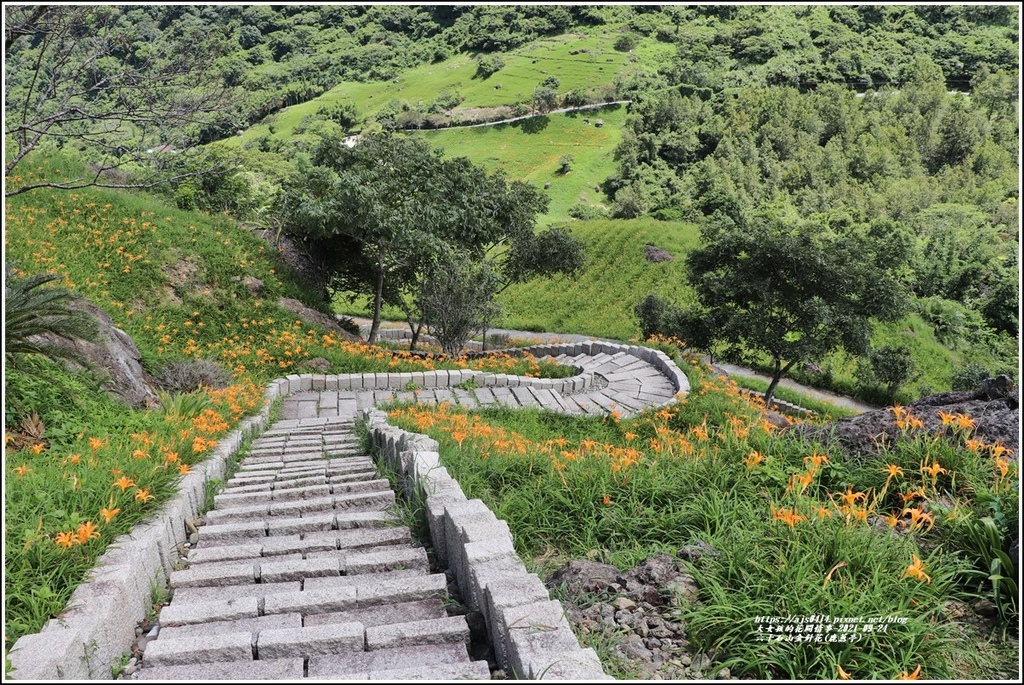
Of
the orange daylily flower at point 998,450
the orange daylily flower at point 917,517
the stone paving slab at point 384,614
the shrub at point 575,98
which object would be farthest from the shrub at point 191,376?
the shrub at point 575,98

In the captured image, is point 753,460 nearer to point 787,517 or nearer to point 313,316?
point 787,517

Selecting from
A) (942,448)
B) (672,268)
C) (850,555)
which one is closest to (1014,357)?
(672,268)

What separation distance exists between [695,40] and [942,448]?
247 ft

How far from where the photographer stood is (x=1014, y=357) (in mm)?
24297

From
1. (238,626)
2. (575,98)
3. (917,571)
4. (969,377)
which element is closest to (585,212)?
(575,98)

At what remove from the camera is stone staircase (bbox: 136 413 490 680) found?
92.4 inches

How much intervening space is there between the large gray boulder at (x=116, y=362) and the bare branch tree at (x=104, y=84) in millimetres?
2365

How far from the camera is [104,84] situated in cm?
443

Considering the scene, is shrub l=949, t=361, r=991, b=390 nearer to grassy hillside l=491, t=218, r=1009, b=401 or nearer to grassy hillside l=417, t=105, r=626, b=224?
grassy hillside l=491, t=218, r=1009, b=401

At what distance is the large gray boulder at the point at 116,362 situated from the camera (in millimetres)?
6770

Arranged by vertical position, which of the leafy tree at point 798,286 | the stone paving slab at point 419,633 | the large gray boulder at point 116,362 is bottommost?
the leafy tree at point 798,286

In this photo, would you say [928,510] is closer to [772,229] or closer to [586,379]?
[586,379]

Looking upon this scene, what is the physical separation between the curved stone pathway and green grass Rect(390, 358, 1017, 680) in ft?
1.74

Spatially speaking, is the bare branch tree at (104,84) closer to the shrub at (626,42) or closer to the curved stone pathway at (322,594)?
the curved stone pathway at (322,594)
